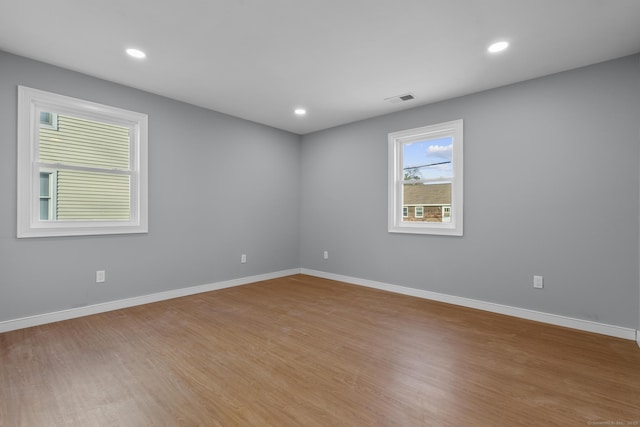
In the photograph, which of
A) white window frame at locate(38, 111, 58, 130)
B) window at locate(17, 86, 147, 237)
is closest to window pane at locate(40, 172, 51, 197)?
window at locate(17, 86, 147, 237)

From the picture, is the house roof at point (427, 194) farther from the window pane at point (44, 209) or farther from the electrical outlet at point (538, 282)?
the window pane at point (44, 209)

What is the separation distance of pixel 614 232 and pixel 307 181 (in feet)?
13.8

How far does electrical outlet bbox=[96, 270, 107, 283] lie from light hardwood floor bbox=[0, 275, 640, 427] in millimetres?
378

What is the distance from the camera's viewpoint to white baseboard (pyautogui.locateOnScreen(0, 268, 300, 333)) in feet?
9.44

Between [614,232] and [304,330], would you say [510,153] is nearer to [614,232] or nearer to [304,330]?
[614,232]

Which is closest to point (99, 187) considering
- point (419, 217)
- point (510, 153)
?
point (419, 217)

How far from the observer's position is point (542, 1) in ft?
6.95

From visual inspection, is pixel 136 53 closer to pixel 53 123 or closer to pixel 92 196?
pixel 53 123

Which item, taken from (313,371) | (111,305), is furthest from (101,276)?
(313,371)

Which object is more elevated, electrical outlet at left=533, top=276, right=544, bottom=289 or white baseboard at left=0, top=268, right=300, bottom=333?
electrical outlet at left=533, top=276, right=544, bottom=289

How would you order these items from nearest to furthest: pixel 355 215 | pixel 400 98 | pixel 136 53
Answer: pixel 136 53 < pixel 400 98 < pixel 355 215

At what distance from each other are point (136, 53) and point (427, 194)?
3.74 metres

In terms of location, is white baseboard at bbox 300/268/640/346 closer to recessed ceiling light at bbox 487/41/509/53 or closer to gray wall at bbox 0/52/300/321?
gray wall at bbox 0/52/300/321

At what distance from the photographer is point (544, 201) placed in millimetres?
3195
